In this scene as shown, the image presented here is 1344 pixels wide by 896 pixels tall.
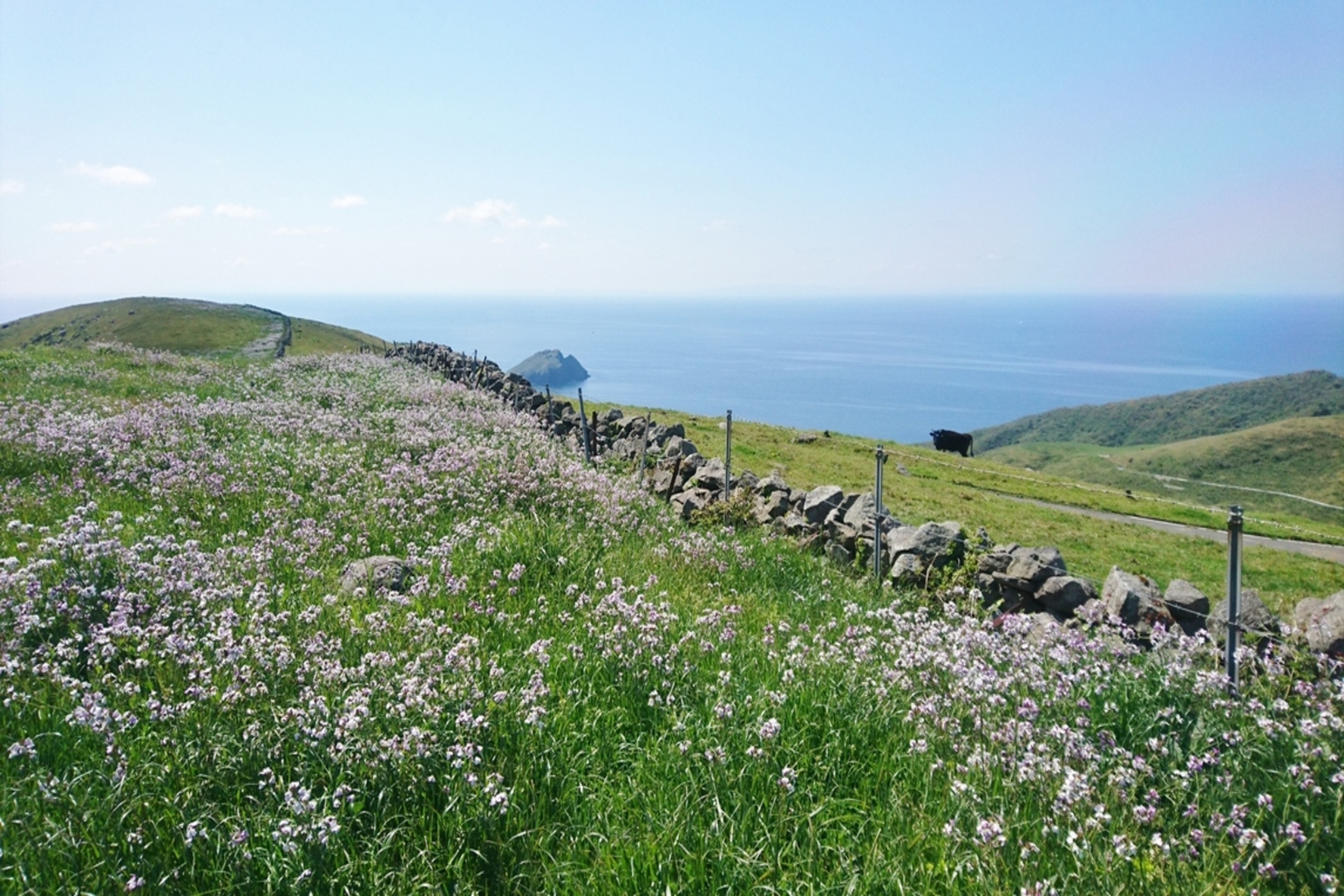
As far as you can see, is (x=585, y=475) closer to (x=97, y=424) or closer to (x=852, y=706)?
(x=852, y=706)

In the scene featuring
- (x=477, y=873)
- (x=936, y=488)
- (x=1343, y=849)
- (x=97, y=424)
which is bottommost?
(x=936, y=488)

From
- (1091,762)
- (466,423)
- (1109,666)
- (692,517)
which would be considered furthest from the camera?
(466,423)

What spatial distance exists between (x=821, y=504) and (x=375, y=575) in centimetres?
778

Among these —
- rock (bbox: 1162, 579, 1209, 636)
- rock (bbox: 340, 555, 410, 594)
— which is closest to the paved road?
rock (bbox: 1162, 579, 1209, 636)

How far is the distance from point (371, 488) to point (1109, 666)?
1127 cm

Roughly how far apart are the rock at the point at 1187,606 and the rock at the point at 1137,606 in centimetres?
11

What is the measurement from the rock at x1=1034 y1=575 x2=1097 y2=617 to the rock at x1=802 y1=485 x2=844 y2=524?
3.90 metres

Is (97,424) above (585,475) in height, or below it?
above

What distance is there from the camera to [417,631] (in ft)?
21.7

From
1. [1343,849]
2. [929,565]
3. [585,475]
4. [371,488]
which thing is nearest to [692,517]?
[585,475]

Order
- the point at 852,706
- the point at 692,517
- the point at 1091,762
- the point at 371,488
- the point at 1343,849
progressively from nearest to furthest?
the point at 1343,849 → the point at 1091,762 → the point at 852,706 → the point at 371,488 → the point at 692,517

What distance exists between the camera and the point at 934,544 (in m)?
10.7

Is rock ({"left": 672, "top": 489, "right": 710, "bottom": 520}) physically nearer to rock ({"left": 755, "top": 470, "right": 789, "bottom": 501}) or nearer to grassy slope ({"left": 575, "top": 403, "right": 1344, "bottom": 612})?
rock ({"left": 755, "top": 470, "right": 789, "bottom": 501})

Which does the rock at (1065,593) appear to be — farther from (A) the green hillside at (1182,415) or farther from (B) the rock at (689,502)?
(A) the green hillside at (1182,415)
